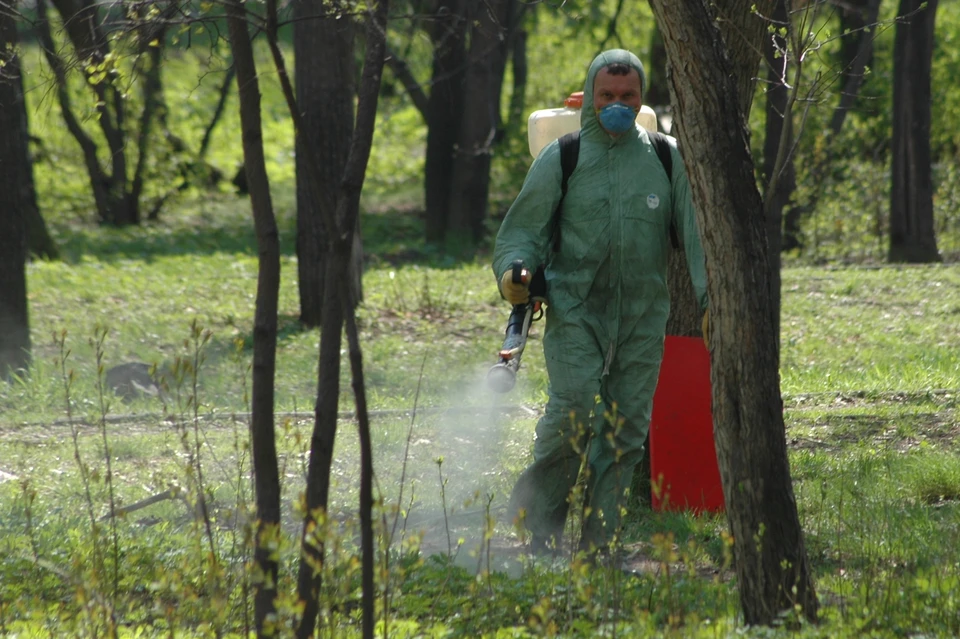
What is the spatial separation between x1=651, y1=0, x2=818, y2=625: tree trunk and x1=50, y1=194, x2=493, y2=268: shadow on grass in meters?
13.0

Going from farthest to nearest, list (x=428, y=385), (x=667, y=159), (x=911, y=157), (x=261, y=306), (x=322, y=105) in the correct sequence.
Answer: (x=911, y=157) < (x=322, y=105) < (x=428, y=385) < (x=667, y=159) < (x=261, y=306)

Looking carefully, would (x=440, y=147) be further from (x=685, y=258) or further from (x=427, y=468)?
(x=685, y=258)

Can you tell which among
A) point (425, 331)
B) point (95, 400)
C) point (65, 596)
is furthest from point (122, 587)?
point (425, 331)

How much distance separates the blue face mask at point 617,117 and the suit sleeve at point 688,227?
10.1 inches

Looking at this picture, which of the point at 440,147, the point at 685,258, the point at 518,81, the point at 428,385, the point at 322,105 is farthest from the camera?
the point at 518,81

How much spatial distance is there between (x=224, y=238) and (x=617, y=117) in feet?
50.6

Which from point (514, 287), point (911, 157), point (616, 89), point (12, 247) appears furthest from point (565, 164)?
point (911, 157)

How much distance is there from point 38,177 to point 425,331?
486 inches

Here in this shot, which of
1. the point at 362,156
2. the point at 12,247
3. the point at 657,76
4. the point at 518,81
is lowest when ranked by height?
the point at 12,247

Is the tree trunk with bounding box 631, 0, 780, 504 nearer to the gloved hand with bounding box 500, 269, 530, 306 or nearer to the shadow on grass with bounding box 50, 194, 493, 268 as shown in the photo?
the gloved hand with bounding box 500, 269, 530, 306

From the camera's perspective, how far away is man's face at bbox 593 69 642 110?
481 centimetres

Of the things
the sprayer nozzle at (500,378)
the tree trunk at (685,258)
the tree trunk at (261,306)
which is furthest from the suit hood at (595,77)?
the tree trunk at (261,306)

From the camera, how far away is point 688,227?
4789 mm

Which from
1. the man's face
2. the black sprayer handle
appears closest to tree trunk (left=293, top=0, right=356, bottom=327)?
the man's face
